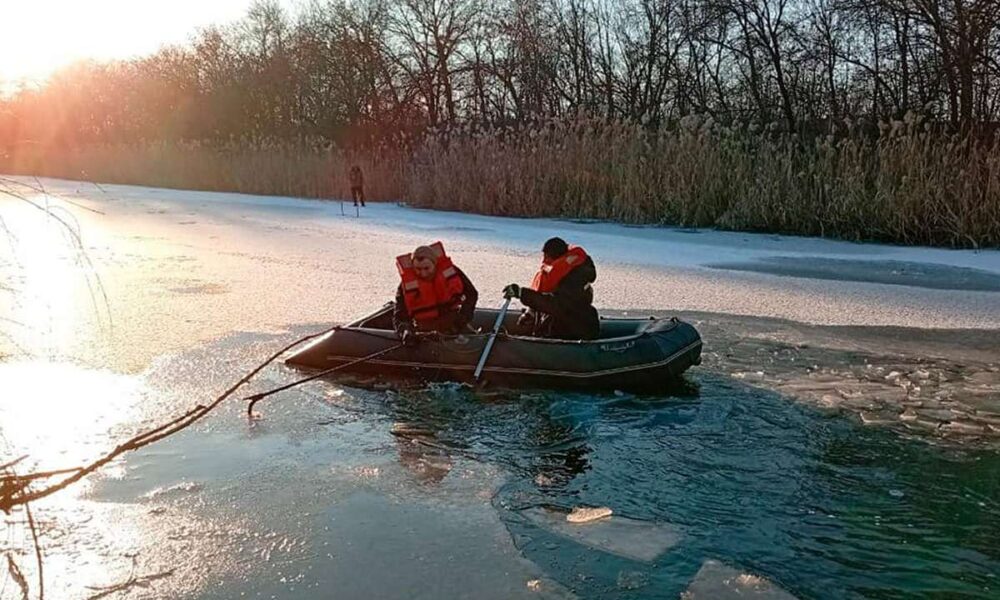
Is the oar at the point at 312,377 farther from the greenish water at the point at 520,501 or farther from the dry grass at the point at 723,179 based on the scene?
the dry grass at the point at 723,179

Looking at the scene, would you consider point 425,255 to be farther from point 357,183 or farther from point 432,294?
point 357,183

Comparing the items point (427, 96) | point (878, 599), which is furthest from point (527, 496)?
point (427, 96)

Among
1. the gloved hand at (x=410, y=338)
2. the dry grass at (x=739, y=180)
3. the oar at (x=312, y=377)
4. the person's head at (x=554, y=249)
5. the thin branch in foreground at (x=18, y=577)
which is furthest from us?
the dry grass at (x=739, y=180)

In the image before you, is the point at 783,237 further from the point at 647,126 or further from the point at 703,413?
the point at 703,413

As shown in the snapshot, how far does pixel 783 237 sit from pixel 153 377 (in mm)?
7327

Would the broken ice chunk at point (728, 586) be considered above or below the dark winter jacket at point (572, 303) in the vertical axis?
below

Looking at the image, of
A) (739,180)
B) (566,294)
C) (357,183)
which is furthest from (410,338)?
(357,183)

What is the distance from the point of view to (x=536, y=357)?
469 cm

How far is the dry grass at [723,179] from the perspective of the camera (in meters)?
9.13

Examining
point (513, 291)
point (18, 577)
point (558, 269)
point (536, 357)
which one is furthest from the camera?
point (558, 269)

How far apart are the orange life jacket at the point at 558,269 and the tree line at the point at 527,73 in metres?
2.64

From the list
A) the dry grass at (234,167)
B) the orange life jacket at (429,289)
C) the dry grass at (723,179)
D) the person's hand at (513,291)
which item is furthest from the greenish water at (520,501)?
the dry grass at (234,167)

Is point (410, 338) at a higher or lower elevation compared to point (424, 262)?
lower

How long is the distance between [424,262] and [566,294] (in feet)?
2.76
